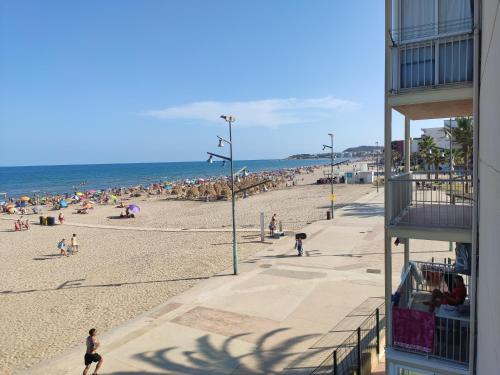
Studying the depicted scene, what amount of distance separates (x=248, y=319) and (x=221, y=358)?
241cm

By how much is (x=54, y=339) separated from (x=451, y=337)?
11.4 m

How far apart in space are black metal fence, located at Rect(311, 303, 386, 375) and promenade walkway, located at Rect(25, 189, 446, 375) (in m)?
0.87

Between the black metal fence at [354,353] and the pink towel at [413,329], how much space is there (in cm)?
180

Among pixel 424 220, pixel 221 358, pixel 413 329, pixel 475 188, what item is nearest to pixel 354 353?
pixel 413 329

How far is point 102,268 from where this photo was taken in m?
20.1

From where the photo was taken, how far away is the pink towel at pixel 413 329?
6.20m

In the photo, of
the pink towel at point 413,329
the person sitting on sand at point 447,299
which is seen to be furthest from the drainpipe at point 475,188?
the person sitting on sand at point 447,299

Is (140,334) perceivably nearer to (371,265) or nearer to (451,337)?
(451,337)

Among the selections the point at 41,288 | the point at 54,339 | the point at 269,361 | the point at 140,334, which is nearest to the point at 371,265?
the point at 269,361

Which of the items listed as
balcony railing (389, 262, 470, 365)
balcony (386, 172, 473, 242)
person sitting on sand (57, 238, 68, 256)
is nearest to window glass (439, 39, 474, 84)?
balcony (386, 172, 473, 242)

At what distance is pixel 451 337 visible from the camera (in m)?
6.36

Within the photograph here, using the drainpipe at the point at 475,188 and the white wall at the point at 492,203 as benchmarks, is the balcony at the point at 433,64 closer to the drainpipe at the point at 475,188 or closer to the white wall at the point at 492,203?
the drainpipe at the point at 475,188

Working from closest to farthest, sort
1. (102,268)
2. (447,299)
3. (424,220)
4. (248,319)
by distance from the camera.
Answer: (447,299), (424,220), (248,319), (102,268)

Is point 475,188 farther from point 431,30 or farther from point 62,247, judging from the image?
point 62,247
